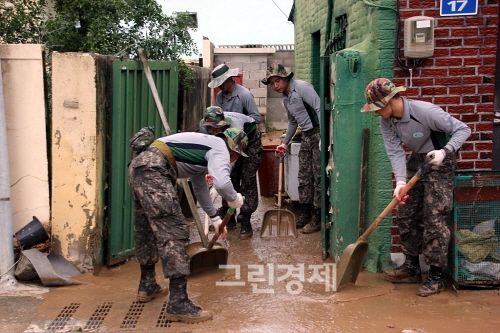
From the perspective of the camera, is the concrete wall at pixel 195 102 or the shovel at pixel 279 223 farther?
the concrete wall at pixel 195 102

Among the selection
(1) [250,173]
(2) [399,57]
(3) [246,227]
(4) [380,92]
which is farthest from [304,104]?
(4) [380,92]

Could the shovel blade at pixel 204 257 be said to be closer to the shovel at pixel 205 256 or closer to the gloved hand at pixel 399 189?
the shovel at pixel 205 256

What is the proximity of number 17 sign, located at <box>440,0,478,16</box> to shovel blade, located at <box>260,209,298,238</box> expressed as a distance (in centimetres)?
294

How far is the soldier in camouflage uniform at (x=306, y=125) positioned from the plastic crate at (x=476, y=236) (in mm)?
2258

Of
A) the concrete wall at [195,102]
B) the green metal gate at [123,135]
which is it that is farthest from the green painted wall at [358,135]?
the concrete wall at [195,102]

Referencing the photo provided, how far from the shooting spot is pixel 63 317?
16.1 feet

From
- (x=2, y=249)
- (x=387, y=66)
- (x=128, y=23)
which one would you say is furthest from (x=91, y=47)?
(x=387, y=66)

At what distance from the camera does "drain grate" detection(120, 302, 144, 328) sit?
4797mm

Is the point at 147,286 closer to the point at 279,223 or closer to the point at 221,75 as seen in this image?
the point at 279,223

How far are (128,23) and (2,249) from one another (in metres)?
3.69

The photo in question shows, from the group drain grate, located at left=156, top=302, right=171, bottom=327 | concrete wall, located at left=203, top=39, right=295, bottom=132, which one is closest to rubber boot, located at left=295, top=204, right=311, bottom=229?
drain grate, located at left=156, top=302, right=171, bottom=327

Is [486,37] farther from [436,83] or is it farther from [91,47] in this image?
[91,47]

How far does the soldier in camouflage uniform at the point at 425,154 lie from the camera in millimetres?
5082

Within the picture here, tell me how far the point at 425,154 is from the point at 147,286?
8.47 feet
